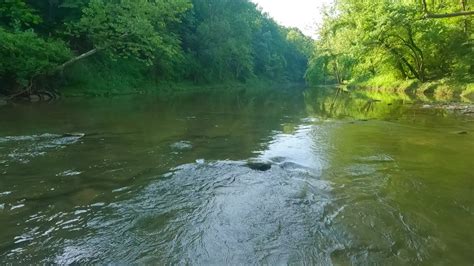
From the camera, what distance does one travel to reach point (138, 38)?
79.3ft

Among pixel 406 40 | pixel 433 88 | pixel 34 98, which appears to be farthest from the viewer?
pixel 406 40

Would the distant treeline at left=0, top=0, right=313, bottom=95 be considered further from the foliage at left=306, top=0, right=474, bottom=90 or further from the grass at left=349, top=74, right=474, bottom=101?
the grass at left=349, top=74, right=474, bottom=101

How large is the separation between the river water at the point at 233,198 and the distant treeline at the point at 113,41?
9778 millimetres

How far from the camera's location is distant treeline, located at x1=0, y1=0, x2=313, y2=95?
18969mm

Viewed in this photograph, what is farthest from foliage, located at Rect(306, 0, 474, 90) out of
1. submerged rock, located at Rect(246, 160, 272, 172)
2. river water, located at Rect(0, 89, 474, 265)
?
submerged rock, located at Rect(246, 160, 272, 172)

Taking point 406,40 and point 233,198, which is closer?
point 233,198

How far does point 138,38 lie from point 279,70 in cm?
6263

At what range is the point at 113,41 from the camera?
75.5ft

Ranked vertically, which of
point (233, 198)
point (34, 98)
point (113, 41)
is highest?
point (113, 41)

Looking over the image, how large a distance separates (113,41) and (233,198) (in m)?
20.4

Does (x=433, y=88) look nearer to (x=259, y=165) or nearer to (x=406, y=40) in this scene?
(x=406, y=40)

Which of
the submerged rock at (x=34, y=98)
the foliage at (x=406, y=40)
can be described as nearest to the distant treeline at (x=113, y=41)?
the submerged rock at (x=34, y=98)

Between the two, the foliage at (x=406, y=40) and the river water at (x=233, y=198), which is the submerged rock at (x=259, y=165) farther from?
the foliage at (x=406, y=40)

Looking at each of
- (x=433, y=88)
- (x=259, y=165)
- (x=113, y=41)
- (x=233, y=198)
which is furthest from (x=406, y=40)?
(x=233, y=198)
